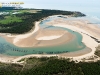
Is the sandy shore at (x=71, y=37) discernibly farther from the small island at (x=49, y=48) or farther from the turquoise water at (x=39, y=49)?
the turquoise water at (x=39, y=49)

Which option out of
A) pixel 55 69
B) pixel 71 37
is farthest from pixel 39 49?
pixel 55 69

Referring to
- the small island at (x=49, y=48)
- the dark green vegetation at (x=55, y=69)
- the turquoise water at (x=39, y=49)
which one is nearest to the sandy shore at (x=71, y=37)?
the small island at (x=49, y=48)

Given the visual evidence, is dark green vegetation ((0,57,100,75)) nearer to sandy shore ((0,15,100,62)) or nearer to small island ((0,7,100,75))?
small island ((0,7,100,75))

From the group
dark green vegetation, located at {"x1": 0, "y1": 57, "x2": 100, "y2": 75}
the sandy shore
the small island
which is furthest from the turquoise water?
dark green vegetation, located at {"x1": 0, "y1": 57, "x2": 100, "y2": 75}

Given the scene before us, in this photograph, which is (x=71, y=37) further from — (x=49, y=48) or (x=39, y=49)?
(x=39, y=49)

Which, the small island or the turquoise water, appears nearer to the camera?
the small island

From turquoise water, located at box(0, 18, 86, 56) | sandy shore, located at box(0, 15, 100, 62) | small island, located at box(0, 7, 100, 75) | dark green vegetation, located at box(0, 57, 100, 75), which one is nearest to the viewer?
dark green vegetation, located at box(0, 57, 100, 75)

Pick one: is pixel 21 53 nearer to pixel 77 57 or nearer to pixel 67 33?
pixel 77 57

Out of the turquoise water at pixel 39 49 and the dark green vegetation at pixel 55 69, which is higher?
the dark green vegetation at pixel 55 69

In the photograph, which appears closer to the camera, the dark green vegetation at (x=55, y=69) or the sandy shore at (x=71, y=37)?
the dark green vegetation at (x=55, y=69)

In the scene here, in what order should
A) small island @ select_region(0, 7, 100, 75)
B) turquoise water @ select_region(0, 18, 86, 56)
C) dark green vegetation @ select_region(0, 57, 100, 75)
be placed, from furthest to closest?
turquoise water @ select_region(0, 18, 86, 56) → small island @ select_region(0, 7, 100, 75) → dark green vegetation @ select_region(0, 57, 100, 75)

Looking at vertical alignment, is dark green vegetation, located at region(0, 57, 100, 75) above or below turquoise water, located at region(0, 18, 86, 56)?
above

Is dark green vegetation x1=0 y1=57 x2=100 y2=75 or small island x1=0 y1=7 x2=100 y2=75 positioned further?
small island x1=0 y1=7 x2=100 y2=75
